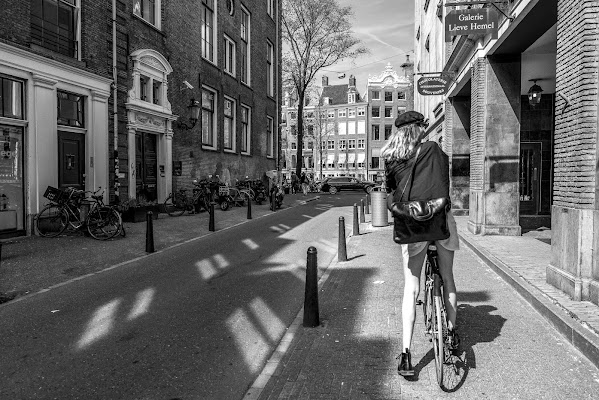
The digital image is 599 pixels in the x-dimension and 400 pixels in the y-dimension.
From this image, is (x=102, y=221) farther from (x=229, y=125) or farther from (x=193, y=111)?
(x=229, y=125)

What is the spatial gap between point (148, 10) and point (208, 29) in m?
5.20

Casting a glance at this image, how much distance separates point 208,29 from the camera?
21.3 meters

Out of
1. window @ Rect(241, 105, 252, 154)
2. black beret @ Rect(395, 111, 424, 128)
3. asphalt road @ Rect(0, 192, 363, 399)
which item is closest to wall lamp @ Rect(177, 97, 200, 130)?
window @ Rect(241, 105, 252, 154)

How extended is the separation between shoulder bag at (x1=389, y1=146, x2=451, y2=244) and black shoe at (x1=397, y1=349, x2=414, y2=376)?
2.78 feet

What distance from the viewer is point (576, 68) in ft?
18.0

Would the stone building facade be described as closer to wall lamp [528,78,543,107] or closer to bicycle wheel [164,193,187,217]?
wall lamp [528,78,543,107]

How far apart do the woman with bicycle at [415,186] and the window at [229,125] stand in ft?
64.6

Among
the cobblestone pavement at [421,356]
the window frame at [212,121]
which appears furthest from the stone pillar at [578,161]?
the window frame at [212,121]

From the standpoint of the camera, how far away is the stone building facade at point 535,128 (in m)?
5.29

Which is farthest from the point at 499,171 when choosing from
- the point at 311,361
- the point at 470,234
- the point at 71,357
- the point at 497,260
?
the point at 71,357

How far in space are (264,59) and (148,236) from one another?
853 inches

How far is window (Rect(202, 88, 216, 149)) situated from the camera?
20.8m

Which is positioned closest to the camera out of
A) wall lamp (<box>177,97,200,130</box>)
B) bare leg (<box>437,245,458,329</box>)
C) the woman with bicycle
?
the woman with bicycle

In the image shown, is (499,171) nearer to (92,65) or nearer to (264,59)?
(92,65)
